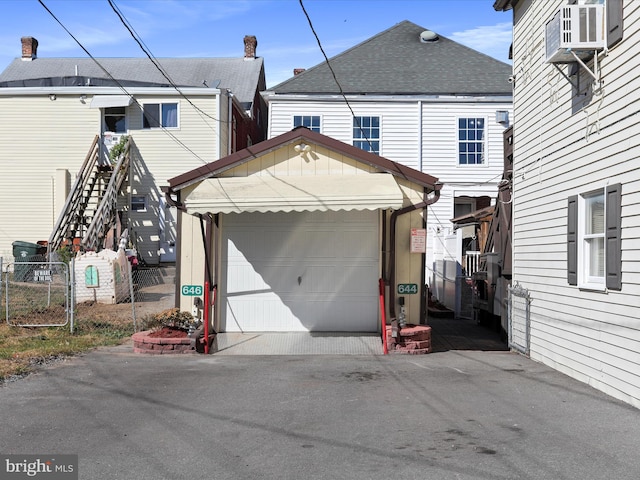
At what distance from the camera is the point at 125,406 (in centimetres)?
757

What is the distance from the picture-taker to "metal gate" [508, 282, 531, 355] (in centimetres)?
1160

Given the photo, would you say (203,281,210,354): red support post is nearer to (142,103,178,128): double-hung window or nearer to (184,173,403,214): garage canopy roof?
(184,173,403,214): garage canopy roof

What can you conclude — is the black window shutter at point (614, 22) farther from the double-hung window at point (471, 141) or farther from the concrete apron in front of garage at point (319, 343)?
the double-hung window at point (471, 141)

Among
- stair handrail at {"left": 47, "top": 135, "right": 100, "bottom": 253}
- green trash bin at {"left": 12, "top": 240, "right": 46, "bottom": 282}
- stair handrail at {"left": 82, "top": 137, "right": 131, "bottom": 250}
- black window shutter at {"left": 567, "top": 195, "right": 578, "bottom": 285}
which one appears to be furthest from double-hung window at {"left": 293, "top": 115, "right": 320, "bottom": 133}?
black window shutter at {"left": 567, "top": 195, "right": 578, "bottom": 285}

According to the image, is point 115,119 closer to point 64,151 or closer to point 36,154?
point 64,151

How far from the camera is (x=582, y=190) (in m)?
9.33

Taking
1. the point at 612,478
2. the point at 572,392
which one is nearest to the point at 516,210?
the point at 572,392

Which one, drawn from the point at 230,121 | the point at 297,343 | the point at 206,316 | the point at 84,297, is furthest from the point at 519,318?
the point at 230,121

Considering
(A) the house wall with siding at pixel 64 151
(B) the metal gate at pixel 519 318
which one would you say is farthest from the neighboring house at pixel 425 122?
(B) the metal gate at pixel 519 318

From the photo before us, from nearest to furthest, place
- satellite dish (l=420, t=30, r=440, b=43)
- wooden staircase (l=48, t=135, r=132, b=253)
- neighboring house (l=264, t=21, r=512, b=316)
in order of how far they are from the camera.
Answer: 1. wooden staircase (l=48, t=135, r=132, b=253)
2. neighboring house (l=264, t=21, r=512, b=316)
3. satellite dish (l=420, t=30, r=440, b=43)

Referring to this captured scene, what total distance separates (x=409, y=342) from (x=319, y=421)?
480cm

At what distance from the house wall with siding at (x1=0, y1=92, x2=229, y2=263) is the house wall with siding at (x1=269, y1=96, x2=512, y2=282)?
2.76 m

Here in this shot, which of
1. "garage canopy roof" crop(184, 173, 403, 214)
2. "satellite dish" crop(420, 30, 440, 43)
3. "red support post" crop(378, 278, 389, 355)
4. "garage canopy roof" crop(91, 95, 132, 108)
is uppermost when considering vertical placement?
"satellite dish" crop(420, 30, 440, 43)

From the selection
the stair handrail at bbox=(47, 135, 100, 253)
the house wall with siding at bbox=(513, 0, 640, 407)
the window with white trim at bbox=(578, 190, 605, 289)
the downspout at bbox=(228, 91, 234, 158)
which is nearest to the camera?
the house wall with siding at bbox=(513, 0, 640, 407)
